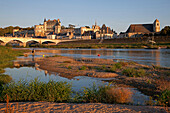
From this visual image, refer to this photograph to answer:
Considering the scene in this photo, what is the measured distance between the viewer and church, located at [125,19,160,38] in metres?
108

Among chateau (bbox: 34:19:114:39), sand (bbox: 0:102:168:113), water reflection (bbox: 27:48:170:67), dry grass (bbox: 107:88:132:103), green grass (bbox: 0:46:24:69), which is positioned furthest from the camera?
chateau (bbox: 34:19:114:39)

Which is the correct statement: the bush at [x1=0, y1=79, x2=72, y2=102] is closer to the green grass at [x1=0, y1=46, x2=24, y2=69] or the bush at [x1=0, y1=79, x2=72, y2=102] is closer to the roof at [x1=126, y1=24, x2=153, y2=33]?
the green grass at [x1=0, y1=46, x2=24, y2=69]

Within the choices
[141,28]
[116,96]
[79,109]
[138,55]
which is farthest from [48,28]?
[79,109]

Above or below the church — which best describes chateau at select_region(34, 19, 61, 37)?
above

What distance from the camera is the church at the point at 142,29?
107762mm

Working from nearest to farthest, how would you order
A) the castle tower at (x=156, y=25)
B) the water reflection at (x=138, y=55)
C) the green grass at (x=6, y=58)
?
1. the green grass at (x=6, y=58)
2. the water reflection at (x=138, y=55)
3. the castle tower at (x=156, y=25)

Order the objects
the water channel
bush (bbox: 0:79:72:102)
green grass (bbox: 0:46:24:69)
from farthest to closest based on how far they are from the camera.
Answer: green grass (bbox: 0:46:24:69) → the water channel → bush (bbox: 0:79:72:102)

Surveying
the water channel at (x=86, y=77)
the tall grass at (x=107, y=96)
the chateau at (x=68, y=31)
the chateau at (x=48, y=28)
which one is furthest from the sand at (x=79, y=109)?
the chateau at (x=48, y=28)

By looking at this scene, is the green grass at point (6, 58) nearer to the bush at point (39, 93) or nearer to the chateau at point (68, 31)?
the bush at point (39, 93)

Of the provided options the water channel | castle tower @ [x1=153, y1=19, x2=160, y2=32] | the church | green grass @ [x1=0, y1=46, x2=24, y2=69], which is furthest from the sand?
castle tower @ [x1=153, y1=19, x2=160, y2=32]

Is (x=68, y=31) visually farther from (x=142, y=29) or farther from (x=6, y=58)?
(x=6, y=58)

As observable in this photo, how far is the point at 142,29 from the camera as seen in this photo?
11100cm

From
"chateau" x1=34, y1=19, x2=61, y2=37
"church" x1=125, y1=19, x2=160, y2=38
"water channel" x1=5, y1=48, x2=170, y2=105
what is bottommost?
"water channel" x1=5, y1=48, x2=170, y2=105

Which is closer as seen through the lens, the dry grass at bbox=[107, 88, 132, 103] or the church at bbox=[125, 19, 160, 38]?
the dry grass at bbox=[107, 88, 132, 103]
